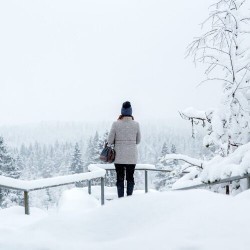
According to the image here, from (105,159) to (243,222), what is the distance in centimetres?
474

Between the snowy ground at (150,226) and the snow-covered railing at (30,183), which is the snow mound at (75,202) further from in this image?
the snowy ground at (150,226)

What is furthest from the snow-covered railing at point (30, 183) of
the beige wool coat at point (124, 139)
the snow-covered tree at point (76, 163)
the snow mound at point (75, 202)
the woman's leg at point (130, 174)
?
the snow-covered tree at point (76, 163)

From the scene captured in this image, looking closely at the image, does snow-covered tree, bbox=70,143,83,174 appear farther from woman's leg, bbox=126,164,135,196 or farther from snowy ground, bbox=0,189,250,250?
snowy ground, bbox=0,189,250,250

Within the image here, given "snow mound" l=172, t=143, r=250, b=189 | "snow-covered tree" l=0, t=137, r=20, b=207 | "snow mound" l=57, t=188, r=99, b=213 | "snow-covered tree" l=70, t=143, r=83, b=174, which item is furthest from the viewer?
"snow-covered tree" l=70, t=143, r=83, b=174

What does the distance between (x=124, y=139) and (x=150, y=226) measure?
4397mm

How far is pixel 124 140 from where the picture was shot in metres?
7.85

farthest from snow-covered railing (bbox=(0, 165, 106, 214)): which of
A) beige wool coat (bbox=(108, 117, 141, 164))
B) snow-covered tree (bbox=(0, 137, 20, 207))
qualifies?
snow-covered tree (bbox=(0, 137, 20, 207))

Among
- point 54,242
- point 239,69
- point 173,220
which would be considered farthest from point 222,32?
point 54,242

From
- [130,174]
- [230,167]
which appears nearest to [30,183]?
[130,174]

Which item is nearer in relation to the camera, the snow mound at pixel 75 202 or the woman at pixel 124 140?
the woman at pixel 124 140

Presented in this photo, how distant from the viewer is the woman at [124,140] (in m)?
7.77

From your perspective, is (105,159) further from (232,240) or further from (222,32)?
(232,240)

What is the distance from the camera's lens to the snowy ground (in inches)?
120

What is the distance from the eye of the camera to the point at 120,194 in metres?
8.09
